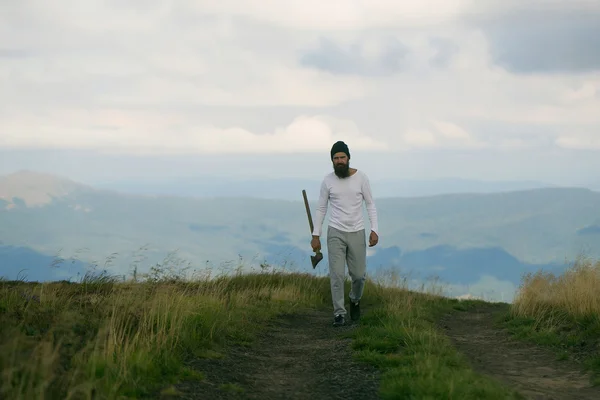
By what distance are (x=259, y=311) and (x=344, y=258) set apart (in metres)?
1.87

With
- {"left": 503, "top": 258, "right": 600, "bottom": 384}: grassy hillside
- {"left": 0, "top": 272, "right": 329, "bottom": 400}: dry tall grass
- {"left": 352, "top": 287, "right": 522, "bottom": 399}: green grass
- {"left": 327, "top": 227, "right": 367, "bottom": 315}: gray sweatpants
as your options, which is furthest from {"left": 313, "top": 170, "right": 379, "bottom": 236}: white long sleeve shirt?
{"left": 503, "top": 258, "right": 600, "bottom": 384}: grassy hillside

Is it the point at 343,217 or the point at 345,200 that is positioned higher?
the point at 345,200

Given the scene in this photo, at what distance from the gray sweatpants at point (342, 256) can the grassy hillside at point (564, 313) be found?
2.67 m

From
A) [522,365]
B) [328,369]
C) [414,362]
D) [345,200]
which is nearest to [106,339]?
[328,369]

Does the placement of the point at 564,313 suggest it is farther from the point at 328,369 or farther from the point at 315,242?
the point at 328,369

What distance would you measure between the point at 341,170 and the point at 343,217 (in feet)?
2.48

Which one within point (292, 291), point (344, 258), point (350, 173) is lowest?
point (292, 291)

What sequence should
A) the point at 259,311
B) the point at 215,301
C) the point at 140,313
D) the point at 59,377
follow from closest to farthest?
the point at 59,377, the point at 140,313, the point at 215,301, the point at 259,311

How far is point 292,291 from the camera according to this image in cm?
1570

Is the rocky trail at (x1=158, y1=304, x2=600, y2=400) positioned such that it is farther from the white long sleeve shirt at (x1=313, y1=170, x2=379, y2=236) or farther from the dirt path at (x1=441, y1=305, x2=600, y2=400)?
the white long sleeve shirt at (x1=313, y1=170, x2=379, y2=236)

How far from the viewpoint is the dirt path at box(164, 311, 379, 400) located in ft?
22.3

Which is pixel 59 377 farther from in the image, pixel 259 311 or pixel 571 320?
pixel 571 320

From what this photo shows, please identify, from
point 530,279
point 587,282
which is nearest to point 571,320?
point 587,282

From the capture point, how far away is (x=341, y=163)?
11297mm
